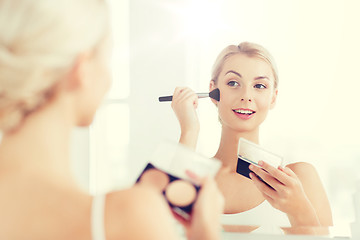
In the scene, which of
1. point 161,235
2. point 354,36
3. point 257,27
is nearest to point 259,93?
point 257,27

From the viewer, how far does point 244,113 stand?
142 centimetres

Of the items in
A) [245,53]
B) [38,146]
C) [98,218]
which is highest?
[245,53]

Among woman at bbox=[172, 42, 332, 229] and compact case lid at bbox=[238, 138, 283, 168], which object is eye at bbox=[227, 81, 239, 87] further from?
compact case lid at bbox=[238, 138, 283, 168]

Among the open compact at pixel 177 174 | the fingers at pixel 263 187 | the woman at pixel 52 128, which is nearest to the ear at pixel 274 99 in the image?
the fingers at pixel 263 187

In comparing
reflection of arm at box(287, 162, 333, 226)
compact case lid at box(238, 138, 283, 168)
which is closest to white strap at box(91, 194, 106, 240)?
compact case lid at box(238, 138, 283, 168)

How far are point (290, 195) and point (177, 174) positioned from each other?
28.5 inches

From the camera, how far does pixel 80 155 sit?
161 cm

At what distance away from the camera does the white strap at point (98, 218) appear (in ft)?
1.78

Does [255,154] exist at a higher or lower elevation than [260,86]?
lower

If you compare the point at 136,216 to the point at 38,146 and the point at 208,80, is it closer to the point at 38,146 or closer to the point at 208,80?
the point at 38,146

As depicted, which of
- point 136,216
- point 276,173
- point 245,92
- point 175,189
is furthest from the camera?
point 245,92

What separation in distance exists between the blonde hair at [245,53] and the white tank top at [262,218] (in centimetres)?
43

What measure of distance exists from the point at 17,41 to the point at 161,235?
1.09 ft

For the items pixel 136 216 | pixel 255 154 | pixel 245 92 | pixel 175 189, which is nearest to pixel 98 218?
pixel 136 216
